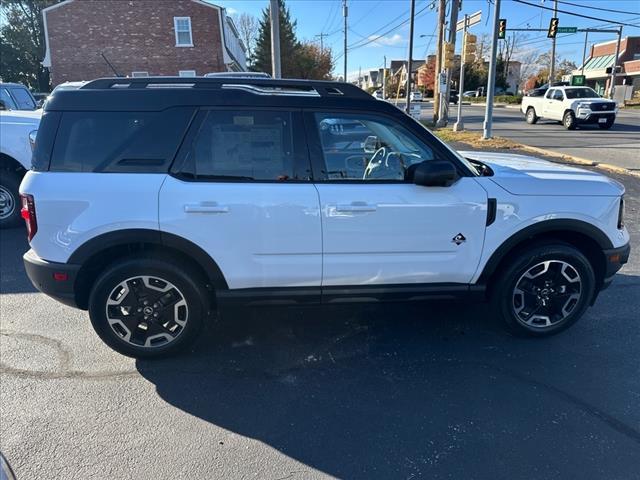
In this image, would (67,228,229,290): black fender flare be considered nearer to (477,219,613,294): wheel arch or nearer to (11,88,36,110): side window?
(477,219,613,294): wheel arch

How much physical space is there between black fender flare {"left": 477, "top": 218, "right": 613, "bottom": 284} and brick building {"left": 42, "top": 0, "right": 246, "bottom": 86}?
28500 mm

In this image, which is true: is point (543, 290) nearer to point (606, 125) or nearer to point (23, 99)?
point (23, 99)

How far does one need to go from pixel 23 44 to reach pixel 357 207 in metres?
53.6

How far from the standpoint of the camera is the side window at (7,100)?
882 centimetres

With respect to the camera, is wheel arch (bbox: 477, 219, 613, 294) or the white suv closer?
the white suv

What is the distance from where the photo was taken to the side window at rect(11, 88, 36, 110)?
923 cm

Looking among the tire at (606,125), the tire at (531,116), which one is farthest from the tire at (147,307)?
the tire at (531,116)

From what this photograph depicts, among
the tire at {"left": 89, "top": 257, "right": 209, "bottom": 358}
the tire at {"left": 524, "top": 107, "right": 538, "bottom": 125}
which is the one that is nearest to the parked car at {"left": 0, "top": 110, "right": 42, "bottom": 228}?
the tire at {"left": 89, "top": 257, "right": 209, "bottom": 358}

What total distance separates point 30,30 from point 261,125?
54.6m

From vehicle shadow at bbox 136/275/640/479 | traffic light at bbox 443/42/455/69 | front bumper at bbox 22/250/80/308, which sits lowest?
vehicle shadow at bbox 136/275/640/479

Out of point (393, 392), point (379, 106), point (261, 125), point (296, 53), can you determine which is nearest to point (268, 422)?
point (393, 392)

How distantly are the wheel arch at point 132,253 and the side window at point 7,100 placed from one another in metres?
7.58

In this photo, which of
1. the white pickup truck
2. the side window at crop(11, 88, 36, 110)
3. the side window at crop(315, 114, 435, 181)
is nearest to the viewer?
the side window at crop(315, 114, 435, 181)

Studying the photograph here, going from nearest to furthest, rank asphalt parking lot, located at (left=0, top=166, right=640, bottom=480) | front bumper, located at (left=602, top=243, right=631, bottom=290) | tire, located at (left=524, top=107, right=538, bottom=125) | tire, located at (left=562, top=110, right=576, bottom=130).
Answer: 1. asphalt parking lot, located at (left=0, top=166, right=640, bottom=480)
2. front bumper, located at (left=602, top=243, right=631, bottom=290)
3. tire, located at (left=562, top=110, right=576, bottom=130)
4. tire, located at (left=524, top=107, right=538, bottom=125)
